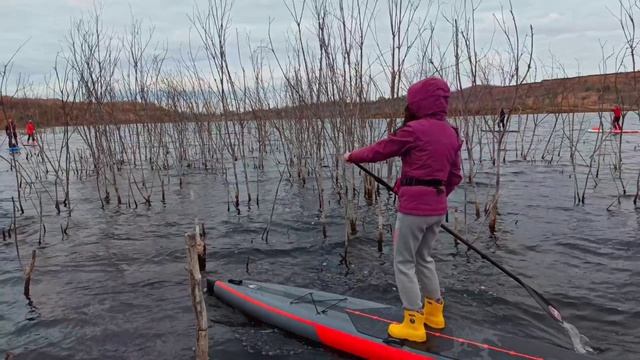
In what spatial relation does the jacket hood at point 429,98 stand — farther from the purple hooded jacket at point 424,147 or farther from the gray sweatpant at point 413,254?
the gray sweatpant at point 413,254

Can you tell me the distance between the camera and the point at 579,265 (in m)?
6.77

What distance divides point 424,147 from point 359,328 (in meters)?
1.81

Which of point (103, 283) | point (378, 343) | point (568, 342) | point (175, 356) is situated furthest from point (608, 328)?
point (103, 283)

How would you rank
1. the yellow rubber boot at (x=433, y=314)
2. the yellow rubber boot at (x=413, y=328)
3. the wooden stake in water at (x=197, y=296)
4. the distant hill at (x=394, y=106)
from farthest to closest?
the distant hill at (x=394, y=106) → the yellow rubber boot at (x=433, y=314) → the yellow rubber boot at (x=413, y=328) → the wooden stake in water at (x=197, y=296)

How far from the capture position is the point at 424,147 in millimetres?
3738

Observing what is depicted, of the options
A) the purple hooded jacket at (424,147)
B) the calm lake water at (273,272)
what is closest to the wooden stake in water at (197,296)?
the calm lake water at (273,272)

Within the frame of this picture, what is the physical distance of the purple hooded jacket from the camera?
147 inches

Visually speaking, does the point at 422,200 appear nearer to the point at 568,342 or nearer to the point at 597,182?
the point at 568,342

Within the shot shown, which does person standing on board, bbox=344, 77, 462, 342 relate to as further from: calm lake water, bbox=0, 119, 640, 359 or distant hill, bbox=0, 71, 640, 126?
distant hill, bbox=0, 71, 640, 126

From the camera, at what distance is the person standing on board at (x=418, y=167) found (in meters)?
3.74

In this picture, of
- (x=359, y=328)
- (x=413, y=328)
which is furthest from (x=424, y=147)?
(x=359, y=328)

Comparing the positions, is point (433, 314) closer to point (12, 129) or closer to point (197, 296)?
point (197, 296)

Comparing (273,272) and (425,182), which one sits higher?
(425,182)

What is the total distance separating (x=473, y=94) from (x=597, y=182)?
6212 mm
